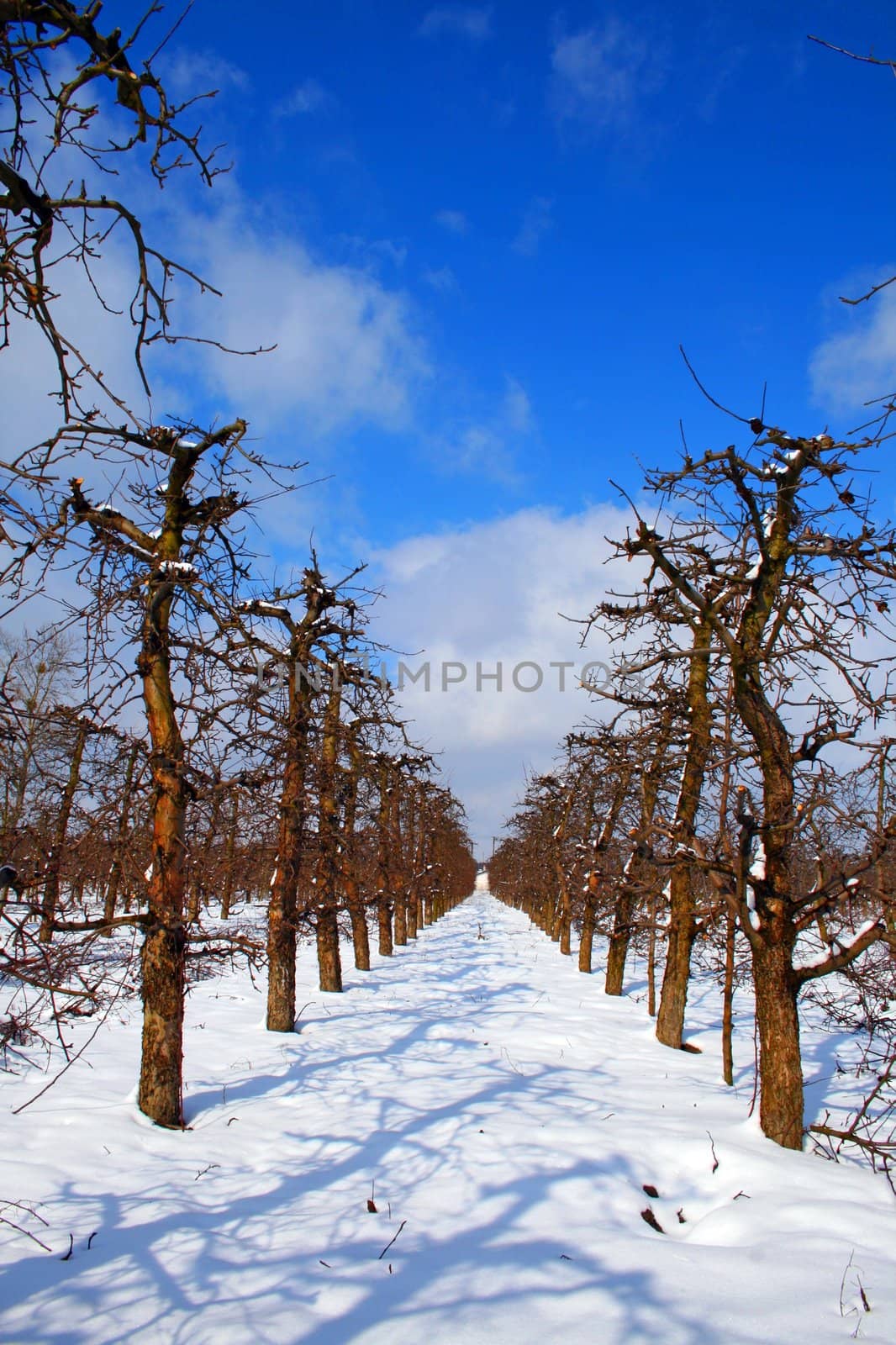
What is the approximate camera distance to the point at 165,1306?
12.0 ft

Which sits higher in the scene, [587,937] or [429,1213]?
[429,1213]

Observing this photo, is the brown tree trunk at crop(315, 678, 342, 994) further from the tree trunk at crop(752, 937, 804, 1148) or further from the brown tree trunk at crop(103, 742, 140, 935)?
the tree trunk at crop(752, 937, 804, 1148)

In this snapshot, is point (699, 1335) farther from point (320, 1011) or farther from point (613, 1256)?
point (320, 1011)

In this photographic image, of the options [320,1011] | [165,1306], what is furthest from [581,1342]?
[320,1011]

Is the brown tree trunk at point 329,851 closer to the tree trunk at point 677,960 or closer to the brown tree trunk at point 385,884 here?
the brown tree trunk at point 385,884

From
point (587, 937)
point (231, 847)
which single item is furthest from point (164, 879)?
point (587, 937)

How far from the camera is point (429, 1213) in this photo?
4848 millimetres

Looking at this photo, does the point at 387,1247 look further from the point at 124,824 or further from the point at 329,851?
the point at 329,851

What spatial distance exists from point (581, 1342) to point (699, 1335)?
515 millimetres

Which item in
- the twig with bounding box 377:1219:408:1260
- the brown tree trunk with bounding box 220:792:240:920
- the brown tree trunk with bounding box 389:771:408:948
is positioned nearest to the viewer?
the twig with bounding box 377:1219:408:1260

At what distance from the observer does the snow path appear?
348cm

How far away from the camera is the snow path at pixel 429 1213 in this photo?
3.48 metres

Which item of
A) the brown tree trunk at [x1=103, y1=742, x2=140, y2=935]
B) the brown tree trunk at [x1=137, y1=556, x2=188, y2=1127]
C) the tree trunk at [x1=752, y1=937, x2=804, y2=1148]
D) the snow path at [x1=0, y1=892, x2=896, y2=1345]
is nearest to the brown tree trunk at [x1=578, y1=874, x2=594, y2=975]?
the snow path at [x1=0, y1=892, x2=896, y2=1345]

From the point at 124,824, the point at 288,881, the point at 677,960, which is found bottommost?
the point at 677,960
